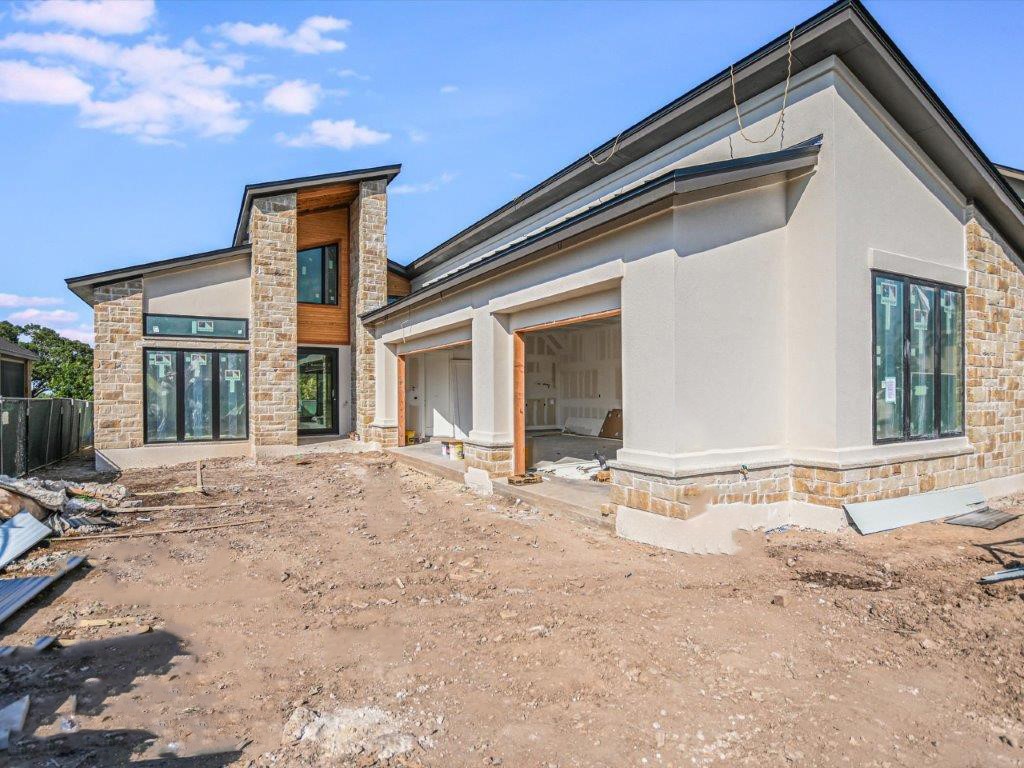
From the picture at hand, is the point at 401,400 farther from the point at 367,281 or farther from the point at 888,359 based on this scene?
the point at 888,359

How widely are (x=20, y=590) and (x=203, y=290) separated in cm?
1070

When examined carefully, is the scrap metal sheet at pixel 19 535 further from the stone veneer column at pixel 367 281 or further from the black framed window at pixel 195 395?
the stone veneer column at pixel 367 281

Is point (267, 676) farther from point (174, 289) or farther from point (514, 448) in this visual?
point (174, 289)

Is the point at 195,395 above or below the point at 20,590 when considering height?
above

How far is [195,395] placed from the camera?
14.5 m

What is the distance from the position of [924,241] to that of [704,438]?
4.57 meters

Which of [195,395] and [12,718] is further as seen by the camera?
[195,395]

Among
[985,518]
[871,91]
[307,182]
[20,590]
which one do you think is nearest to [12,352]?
[307,182]

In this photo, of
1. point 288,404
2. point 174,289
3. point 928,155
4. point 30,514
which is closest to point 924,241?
point 928,155

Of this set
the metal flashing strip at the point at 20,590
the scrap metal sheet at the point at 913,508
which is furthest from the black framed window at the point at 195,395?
the scrap metal sheet at the point at 913,508

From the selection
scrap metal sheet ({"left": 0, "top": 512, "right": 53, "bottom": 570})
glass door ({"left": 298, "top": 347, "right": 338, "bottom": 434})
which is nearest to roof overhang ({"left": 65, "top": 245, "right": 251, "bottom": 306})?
glass door ({"left": 298, "top": 347, "right": 338, "bottom": 434})

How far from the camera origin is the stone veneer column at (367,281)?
630 inches

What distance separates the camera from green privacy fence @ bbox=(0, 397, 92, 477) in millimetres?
11398

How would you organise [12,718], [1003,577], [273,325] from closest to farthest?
[12,718], [1003,577], [273,325]
